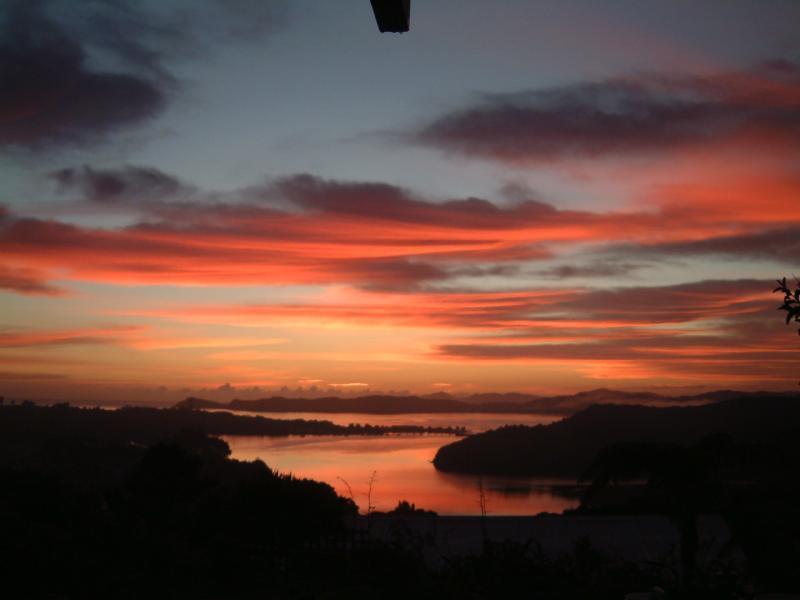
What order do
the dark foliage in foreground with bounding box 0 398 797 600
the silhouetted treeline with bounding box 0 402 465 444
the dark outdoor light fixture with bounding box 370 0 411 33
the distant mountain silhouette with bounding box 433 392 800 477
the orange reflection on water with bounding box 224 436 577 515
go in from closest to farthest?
the dark outdoor light fixture with bounding box 370 0 411 33 → the dark foliage in foreground with bounding box 0 398 797 600 → the orange reflection on water with bounding box 224 436 577 515 → the distant mountain silhouette with bounding box 433 392 800 477 → the silhouetted treeline with bounding box 0 402 465 444

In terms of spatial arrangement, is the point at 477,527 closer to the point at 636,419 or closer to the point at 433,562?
the point at 433,562

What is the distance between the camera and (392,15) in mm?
1924

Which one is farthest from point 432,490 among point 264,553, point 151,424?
point 151,424

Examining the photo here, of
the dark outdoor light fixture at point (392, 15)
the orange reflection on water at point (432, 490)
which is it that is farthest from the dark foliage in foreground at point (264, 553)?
the dark outdoor light fixture at point (392, 15)

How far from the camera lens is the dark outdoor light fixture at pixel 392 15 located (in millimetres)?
1876

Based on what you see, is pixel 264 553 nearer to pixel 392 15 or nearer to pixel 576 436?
pixel 392 15

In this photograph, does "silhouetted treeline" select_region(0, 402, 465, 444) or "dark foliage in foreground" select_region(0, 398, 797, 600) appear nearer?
"dark foliage in foreground" select_region(0, 398, 797, 600)

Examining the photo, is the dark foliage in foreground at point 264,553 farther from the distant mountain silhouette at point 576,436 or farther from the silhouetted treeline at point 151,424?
the silhouetted treeline at point 151,424

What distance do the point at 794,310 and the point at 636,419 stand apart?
25.6 metres

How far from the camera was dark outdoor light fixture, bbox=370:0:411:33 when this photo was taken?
188cm

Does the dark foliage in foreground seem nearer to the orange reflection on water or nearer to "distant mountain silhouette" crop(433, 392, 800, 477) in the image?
the orange reflection on water

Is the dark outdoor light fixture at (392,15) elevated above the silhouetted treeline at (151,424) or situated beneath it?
elevated above

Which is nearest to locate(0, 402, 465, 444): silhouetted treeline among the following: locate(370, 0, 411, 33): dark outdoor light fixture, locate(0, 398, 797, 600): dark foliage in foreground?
locate(0, 398, 797, 600): dark foliage in foreground

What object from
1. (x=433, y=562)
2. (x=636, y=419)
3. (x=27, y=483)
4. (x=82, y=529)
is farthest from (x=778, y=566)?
(x=636, y=419)
